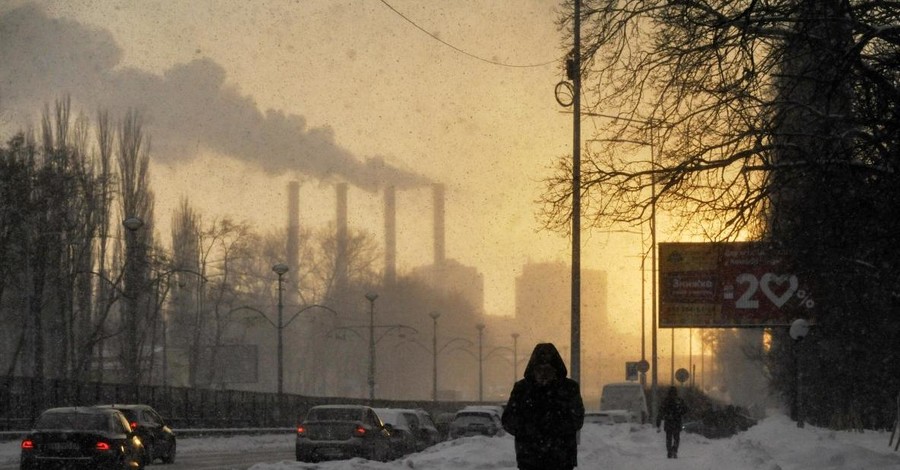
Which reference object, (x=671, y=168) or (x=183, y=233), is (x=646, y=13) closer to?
(x=671, y=168)

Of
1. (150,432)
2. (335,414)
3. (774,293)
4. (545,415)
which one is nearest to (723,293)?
(774,293)

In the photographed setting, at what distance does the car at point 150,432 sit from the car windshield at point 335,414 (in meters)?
3.47

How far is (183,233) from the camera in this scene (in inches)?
3452

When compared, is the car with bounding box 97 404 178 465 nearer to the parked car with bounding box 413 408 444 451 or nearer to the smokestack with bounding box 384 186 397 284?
the parked car with bounding box 413 408 444 451

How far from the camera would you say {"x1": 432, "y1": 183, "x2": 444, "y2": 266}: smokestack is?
577ft

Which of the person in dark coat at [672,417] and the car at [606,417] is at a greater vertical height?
the person in dark coat at [672,417]

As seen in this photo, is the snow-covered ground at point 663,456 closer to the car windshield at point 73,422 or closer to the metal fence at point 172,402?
the car windshield at point 73,422

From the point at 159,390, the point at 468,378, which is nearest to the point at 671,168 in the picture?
the point at 159,390

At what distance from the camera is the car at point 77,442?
828 inches

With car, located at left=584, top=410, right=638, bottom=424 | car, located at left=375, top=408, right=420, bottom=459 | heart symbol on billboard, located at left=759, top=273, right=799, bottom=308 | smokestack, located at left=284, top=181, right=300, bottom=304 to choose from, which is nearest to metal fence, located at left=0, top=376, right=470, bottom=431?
car, located at left=375, top=408, right=420, bottom=459

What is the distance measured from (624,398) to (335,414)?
3057cm

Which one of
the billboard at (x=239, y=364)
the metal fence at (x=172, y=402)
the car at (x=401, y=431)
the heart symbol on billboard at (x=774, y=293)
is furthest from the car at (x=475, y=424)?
the billboard at (x=239, y=364)

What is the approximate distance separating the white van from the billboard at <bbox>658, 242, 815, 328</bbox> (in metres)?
16.6

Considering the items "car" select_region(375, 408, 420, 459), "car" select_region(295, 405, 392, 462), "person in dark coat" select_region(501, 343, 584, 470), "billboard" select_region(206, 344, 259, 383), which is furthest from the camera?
"billboard" select_region(206, 344, 259, 383)
